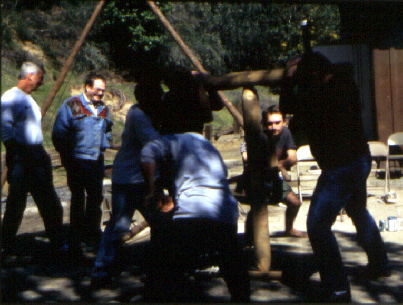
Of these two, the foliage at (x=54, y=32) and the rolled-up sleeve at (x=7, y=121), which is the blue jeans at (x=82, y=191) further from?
the foliage at (x=54, y=32)

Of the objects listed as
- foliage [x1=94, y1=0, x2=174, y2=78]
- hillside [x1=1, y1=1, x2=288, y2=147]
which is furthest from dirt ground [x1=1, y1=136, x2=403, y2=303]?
foliage [x1=94, y1=0, x2=174, y2=78]

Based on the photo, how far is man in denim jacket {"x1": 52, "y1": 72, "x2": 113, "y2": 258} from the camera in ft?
16.1

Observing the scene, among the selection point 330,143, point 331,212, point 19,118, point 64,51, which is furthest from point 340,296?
point 64,51

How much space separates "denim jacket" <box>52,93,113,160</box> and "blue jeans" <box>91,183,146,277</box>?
109cm

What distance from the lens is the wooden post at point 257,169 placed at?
3787 mm

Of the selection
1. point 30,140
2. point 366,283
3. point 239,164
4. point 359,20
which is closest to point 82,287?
point 30,140

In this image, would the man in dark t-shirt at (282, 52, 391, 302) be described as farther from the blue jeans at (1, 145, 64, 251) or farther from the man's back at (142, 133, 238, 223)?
the blue jeans at (1, 145, 64, 251)

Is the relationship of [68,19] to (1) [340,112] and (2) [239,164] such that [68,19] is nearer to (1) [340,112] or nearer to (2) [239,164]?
(2) [239,164]

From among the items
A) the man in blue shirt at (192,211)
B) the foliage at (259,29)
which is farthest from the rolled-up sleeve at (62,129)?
the foliage at (259,29)

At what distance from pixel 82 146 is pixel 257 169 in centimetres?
188

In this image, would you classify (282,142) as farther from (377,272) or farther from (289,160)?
(377,272)

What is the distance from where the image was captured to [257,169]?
385 centimetres

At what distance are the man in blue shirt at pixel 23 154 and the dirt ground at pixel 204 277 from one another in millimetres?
472

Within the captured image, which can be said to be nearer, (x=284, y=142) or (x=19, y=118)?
(x=19, y=118)
